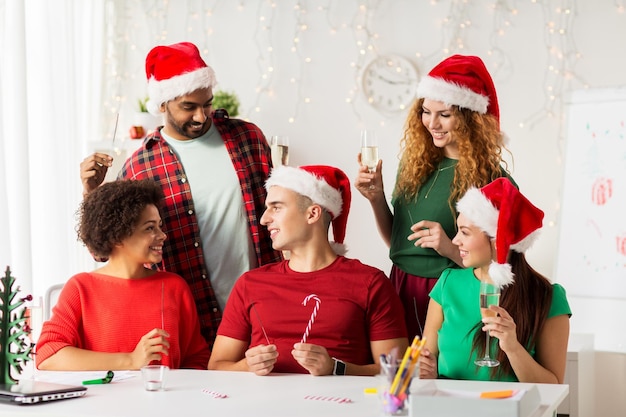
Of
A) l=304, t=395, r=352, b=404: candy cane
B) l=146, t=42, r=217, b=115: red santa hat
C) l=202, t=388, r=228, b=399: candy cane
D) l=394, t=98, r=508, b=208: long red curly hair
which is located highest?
l=146, t=42, r=217, b=115: red santa hat

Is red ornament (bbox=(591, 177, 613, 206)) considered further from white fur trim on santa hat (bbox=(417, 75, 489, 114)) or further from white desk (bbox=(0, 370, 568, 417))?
white desk (bbox=(0, 370, 568, 417))

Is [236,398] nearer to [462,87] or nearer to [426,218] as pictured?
[426,218]

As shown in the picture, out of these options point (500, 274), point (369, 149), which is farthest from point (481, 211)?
point (369, 149)

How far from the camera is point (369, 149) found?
9.29 ft

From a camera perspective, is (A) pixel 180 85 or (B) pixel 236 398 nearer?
(B) pixel 236 398

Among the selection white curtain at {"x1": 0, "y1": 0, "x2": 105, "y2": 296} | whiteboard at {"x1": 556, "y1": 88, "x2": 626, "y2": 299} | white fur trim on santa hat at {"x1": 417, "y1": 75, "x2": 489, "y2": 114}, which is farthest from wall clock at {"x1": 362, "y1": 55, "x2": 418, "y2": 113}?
white fur trim on santa hat at {"x1": 417, "y1": 75, "x2": 489, "y2": 114}

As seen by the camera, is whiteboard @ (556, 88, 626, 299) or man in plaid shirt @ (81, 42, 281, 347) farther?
whiteboard @ (556, 88, 626, 299)

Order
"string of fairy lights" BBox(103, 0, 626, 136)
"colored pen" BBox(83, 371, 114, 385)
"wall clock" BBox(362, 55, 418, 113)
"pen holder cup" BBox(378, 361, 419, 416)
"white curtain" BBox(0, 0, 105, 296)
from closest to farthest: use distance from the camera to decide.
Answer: "pen holder cup" BBox(378, 361, 419, 416)
"colored pen" BBox(83, 371, 114, 385)
"white curtain" BBox(0, 0, 105, 296)
"string of fairy lights" BBox(103, 0, 626, 136)
"wall clock" BBox(362, 55, 418, 113)

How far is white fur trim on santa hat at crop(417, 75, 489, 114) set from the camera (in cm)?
289

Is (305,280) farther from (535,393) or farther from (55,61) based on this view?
(55,61)

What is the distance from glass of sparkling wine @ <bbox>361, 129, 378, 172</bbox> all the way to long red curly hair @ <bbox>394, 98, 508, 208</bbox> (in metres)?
0.15

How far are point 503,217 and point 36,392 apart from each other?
50.9 inches

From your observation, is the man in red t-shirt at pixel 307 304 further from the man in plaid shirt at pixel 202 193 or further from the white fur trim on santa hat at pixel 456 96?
the white fur trim on santa hat at pixel 456 96

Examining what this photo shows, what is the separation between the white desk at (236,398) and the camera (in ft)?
6.66
